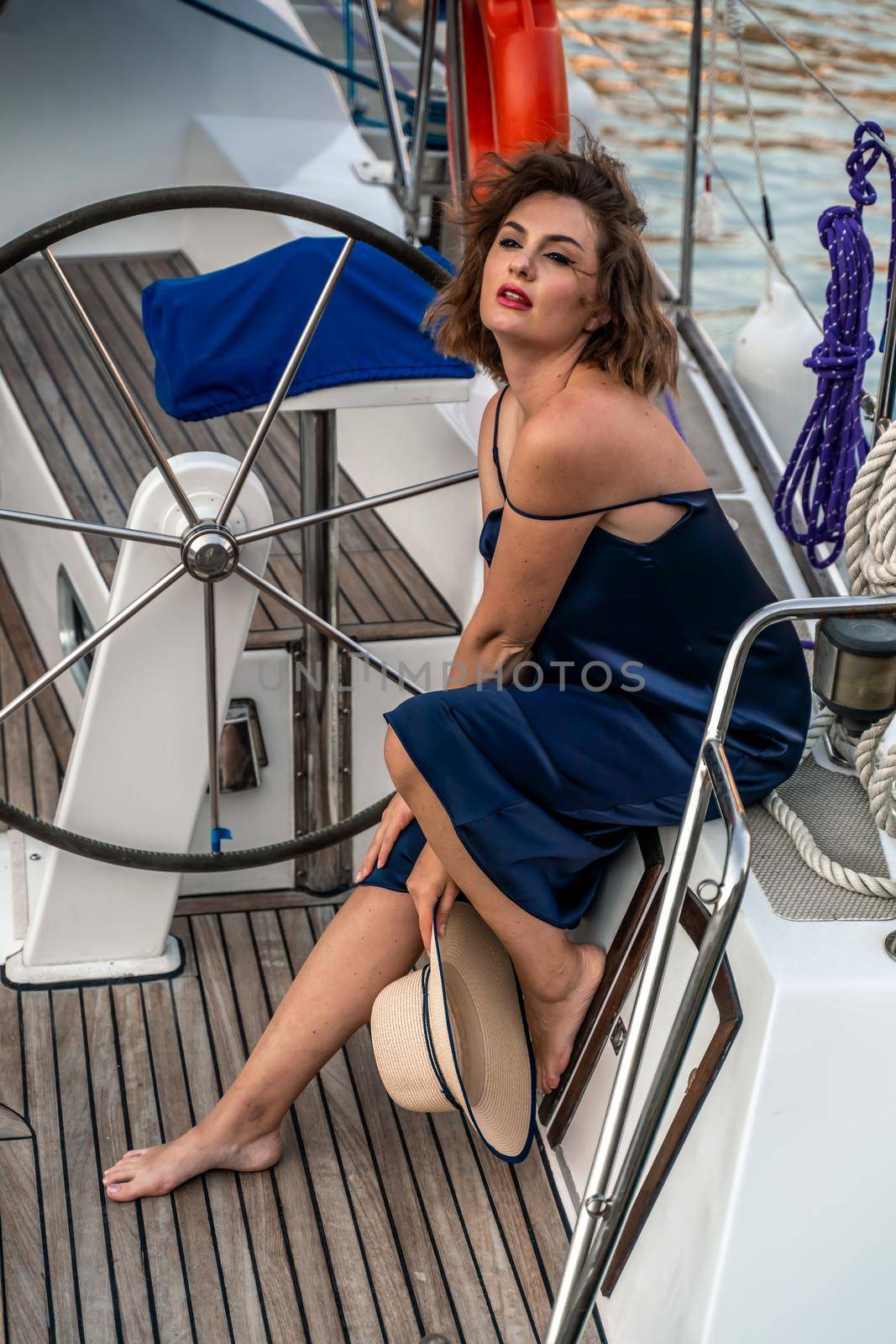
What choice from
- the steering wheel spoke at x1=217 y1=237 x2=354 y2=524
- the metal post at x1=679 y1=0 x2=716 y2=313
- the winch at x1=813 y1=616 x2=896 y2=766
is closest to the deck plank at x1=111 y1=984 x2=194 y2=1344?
the steering wheel spoke at x1=217 y1=237 x2=354 y2=524

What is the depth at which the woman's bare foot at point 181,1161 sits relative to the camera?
1635mm

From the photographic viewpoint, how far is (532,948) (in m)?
1.52

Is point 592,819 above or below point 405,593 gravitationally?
above

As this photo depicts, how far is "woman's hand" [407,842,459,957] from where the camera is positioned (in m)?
1.55

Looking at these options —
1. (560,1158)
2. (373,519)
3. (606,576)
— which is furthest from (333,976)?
(373,519)

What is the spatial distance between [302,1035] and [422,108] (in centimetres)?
165

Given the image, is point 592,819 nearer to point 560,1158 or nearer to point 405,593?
point 560,1158

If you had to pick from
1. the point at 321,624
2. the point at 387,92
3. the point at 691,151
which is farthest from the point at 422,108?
the point at 321,624

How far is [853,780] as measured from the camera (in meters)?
1.58

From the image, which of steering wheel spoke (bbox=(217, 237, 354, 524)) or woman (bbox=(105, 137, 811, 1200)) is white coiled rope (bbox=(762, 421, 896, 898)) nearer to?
woman (bbox=(105, 137, 811, 1200))

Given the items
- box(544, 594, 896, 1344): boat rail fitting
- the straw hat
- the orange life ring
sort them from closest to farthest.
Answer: box(544, 594, 896, 1344): boat rail fitting
the straw hat
the orange life ring

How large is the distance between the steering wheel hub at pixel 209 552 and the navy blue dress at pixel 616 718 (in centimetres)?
35

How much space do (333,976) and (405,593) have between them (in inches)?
30.8

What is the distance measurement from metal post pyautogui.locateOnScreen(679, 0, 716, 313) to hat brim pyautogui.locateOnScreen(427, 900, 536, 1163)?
151 centimetres
